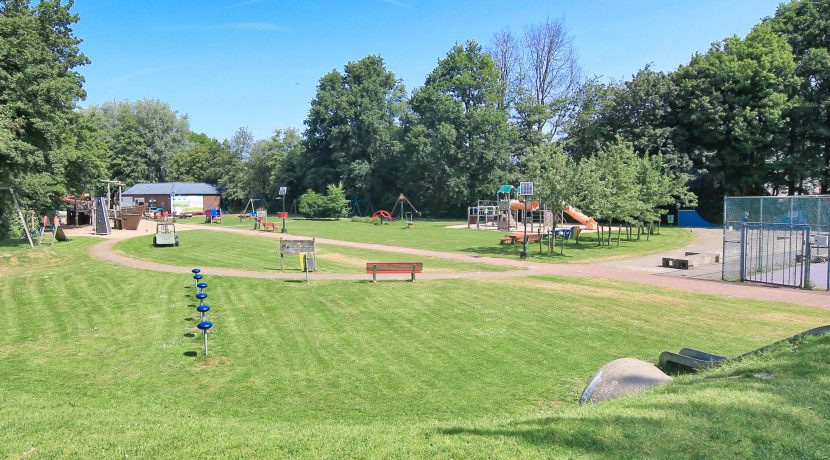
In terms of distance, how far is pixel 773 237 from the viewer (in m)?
18.8

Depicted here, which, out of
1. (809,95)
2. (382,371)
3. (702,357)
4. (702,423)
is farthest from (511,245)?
(809,95)

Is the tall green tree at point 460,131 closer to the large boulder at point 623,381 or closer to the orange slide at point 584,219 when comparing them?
the orange slide at point 584,219

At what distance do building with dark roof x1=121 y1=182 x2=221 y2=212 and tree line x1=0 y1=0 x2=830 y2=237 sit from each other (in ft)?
16.8

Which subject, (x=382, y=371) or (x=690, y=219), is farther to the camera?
(x=690, y=219)

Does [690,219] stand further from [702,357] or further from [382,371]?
[382,371]

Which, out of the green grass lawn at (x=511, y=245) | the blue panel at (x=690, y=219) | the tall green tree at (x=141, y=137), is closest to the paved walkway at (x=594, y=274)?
the green grass lawn at (x=511, y=245)

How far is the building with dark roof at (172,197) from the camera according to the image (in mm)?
71188

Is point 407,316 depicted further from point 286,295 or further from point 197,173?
point 197,173

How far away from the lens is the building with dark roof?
7119cm

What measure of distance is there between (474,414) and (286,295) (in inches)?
381

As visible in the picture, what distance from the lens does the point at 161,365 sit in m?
10.1

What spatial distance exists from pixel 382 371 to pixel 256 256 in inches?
678

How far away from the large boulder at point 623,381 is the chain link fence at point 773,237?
13446 mm

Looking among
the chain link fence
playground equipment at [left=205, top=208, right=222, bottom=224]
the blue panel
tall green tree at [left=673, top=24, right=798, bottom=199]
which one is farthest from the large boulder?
playground equipment at [left=205, top=208, right=222, bottom=224]
